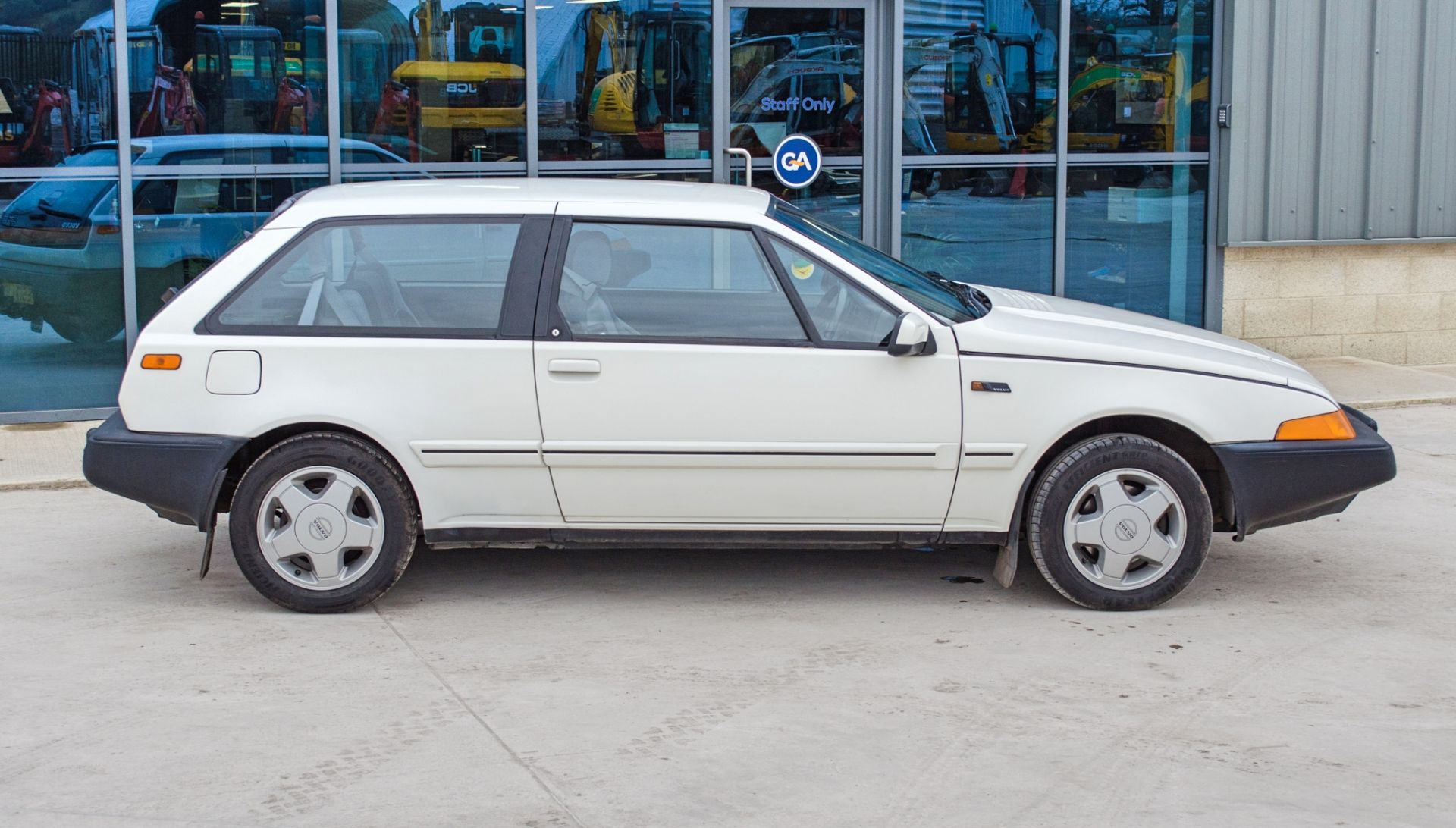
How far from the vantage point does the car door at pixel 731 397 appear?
18.8 ft

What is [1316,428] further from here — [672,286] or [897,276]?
[672,286]

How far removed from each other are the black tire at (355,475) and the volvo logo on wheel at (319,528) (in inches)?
7.7

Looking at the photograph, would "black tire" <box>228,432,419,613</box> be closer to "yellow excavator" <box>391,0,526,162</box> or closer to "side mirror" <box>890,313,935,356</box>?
"side mirror" <box>890,313,935,356</box>

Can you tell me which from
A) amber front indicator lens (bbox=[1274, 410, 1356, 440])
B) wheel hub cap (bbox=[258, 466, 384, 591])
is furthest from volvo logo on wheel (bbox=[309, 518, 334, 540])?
amber front indicator lens (bbox=[1274, 410, 1356, 440])

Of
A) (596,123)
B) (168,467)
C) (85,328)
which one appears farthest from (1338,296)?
(168,467)

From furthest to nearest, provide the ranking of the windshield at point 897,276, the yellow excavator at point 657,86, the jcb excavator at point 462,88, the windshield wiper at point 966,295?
the yellow excavator at point 657,86 < the jcb excavator at point 462,88 < the windshield wiper at point 966,295 < the windshield at point 897,276

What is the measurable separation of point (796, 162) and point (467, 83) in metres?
2.24

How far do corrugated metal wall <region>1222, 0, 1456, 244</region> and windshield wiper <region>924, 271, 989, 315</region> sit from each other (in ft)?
18.5

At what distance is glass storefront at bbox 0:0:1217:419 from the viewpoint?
9719mm

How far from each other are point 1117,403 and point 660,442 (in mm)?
1667

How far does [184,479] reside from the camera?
577 centimetres

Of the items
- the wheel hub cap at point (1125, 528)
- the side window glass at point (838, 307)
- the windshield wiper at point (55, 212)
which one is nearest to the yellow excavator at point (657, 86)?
the windshield wiper at point (55, 212)

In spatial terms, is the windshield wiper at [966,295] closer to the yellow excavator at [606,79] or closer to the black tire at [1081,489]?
the black tire at [1081,489]

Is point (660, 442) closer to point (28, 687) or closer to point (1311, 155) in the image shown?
point (28, 687)
